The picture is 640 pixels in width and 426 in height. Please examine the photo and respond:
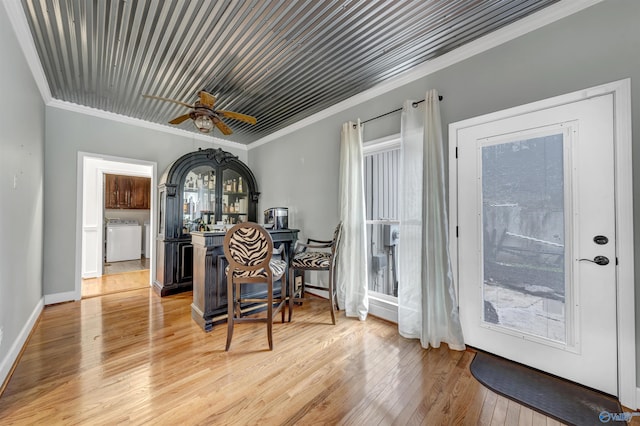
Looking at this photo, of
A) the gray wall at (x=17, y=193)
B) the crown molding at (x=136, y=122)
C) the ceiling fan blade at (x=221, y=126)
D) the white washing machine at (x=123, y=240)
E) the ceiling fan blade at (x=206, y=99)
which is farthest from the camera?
the white washing machine at (x=123, y=240)

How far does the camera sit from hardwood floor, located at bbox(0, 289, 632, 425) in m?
1.47

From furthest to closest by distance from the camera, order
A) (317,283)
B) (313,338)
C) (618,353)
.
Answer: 1. (317,283)
2. (313,338)
3. (618,353)

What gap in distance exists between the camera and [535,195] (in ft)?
6.25

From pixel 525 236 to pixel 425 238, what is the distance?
0.74m

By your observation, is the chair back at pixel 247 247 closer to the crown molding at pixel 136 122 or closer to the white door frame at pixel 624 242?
the white door frame at pixel 624 242

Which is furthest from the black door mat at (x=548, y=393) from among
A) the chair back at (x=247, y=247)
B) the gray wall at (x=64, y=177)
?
the gray wall at (x=64, y=177)

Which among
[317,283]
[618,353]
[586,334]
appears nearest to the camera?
[618,353]

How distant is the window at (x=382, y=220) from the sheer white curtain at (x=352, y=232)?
0.60 feet

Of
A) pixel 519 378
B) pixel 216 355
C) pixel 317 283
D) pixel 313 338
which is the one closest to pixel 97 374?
pixel 216 355

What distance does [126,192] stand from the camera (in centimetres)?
632

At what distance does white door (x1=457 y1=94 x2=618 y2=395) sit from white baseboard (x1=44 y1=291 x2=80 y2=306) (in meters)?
4.87

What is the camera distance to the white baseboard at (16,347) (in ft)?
5.67

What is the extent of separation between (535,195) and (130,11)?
3.38m

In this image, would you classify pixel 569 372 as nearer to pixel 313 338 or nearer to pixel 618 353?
pixel 618 353
